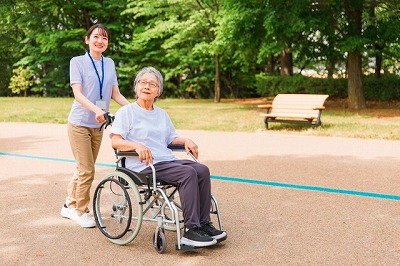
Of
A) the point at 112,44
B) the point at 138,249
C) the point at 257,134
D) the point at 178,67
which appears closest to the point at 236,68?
the point at 178,67

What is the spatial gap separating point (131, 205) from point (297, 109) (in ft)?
29.5

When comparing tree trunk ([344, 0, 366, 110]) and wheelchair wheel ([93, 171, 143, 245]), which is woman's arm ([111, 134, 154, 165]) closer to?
wheelchair wheel ([93, 171, 143, 245])

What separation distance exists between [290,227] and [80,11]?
104ft

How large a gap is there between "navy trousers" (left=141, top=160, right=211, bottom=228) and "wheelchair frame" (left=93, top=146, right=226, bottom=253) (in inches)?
3.0

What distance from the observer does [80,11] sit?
3412 centimetres

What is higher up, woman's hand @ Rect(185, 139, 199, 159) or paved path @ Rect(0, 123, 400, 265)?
woman's hand @ Rect(185, 139, 199, 159)

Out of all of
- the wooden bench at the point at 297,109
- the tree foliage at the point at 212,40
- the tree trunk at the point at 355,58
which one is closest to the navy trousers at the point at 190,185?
the wooden bench at the point at 297,109

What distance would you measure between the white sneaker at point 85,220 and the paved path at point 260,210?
8 cm

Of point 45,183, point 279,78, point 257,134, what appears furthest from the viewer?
point 279,78

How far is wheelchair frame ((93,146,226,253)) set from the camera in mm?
4023

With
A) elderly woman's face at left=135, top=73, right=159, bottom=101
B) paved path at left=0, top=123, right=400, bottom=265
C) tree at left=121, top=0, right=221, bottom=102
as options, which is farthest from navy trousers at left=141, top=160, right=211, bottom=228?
tree at left=121, top=0, right=221, bottom=102

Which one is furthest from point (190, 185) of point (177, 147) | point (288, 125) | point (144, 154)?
point (288, 125)

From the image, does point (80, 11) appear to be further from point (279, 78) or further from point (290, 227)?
point (290, 227)

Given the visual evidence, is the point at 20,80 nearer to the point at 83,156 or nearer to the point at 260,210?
the point at 83,156
